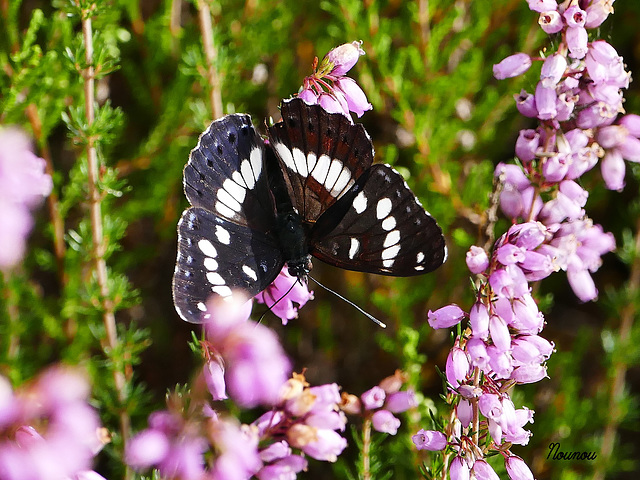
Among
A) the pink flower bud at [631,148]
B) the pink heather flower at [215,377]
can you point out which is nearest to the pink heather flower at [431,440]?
the pink heather flower at [215,377]

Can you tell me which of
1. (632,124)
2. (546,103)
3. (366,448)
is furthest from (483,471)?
(632,124)

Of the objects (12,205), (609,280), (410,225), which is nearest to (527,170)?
(410,225)

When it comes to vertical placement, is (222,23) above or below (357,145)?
above

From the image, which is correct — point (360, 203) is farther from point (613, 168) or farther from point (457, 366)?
point (613, 168)

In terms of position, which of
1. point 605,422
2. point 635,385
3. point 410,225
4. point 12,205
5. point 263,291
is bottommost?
point 635,385

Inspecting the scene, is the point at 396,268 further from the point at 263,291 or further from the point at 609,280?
the point at 609,280

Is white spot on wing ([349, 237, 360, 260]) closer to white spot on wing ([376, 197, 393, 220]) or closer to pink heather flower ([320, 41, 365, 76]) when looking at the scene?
white spot on wing ([376, 197, 393, 220])

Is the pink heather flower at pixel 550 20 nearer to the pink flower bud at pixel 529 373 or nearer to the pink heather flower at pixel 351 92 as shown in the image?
the pink heather flower at pixel 351 92

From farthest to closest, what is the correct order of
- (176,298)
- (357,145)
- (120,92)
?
(120,92) < (357,145) < (176,298)
